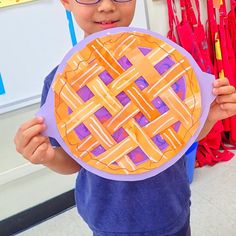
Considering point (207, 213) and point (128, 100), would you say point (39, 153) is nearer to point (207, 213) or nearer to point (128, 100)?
point (128, 100)

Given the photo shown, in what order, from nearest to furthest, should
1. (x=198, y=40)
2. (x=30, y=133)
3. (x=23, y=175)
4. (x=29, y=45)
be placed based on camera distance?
(x=30, y=133), (x=29, y=45), (x=23, y=175), (x=198, y=40)

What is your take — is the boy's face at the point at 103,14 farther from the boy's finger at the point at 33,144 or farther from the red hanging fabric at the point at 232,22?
the red hanging fabric at the point at 232,22

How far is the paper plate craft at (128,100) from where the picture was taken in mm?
562

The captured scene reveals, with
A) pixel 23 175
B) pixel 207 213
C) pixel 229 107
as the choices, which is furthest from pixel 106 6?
pixel 207 213

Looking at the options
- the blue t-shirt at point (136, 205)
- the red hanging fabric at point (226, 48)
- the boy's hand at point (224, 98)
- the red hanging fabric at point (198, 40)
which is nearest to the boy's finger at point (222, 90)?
the boy's hand at point (224, 98)

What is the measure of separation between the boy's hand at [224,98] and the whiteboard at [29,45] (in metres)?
0.72

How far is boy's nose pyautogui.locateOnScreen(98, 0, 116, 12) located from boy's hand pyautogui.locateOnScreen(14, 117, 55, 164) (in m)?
0.22

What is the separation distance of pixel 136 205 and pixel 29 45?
0.70 m

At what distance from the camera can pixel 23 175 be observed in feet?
4.06

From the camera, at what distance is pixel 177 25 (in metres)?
1.41

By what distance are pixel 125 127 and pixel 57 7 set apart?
2.33 ft

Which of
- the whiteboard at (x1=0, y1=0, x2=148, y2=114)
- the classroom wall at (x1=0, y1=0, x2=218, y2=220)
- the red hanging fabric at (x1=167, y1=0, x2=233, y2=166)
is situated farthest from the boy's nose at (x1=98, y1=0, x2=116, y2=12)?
the red hanging fabric at (x1=167, y1=0, x2=233, y2=166)

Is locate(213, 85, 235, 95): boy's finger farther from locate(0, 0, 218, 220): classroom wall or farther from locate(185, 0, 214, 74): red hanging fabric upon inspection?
locate(185, 0, 214, 74): red hanging fabric

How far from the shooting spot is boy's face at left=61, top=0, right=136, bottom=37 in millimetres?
597
